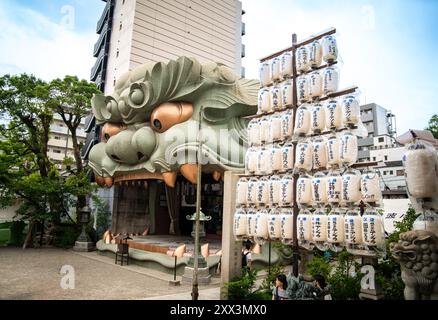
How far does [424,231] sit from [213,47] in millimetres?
30118

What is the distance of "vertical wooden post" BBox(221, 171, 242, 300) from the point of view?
8.33 metres

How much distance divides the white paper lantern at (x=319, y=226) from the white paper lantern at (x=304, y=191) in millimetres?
325

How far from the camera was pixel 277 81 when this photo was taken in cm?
802

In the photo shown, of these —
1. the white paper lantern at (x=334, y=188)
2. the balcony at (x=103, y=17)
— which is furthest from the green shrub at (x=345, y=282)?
the balcony at (x=103, y=17)

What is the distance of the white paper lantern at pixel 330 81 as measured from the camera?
685 centimetres

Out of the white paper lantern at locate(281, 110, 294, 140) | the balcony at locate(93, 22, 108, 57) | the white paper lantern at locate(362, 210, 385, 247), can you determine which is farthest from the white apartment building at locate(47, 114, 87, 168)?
the white paper lantern at locate(362, 210, 385, 247)

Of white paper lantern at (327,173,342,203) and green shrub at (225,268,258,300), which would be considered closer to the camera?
white paper lantern at (327,173,342,203)

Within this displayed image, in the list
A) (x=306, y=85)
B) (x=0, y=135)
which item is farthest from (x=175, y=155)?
(x=0, y=135)

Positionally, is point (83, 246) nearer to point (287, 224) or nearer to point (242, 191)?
point (242, 191)

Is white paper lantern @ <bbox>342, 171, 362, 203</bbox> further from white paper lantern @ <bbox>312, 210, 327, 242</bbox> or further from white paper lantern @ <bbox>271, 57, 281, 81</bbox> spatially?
white paper lantern @ <bbox>271, 57, 281, 81</bbox>

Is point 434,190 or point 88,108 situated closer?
point 434,190

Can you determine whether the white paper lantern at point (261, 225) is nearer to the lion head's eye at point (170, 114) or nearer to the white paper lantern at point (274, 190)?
the white paper lantern at point (274, 190)

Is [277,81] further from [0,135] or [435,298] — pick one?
[0,135]

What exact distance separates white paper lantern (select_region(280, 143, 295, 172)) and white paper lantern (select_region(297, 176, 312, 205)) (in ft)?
1.66
